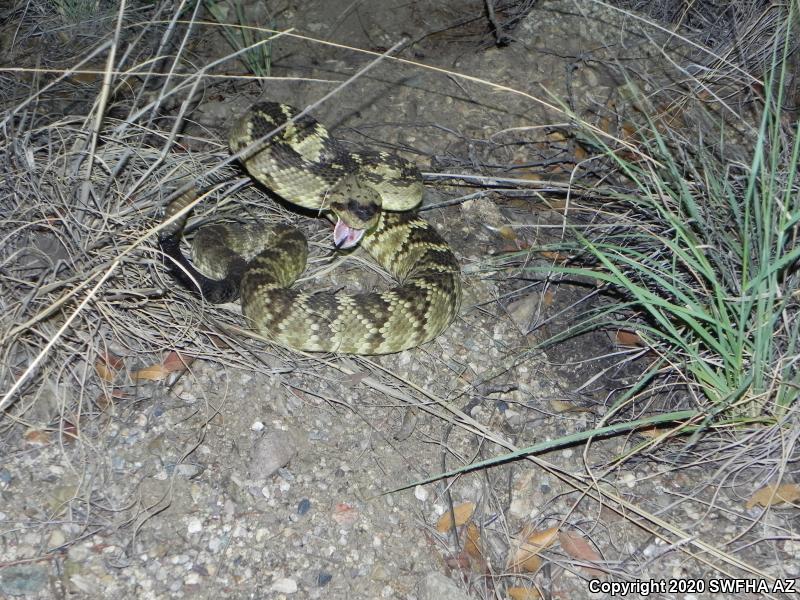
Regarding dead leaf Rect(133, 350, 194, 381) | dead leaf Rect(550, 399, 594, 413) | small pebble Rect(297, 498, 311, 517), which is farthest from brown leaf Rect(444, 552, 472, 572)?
dead leaf Rect(133, 350, 194, 381)

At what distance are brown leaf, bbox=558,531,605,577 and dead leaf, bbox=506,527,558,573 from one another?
0.04 meters

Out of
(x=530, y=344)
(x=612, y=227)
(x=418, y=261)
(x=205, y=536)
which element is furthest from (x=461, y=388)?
(x=205, y=536)

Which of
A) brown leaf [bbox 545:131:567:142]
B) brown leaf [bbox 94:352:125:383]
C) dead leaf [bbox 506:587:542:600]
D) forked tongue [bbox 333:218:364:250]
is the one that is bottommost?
dead leaf [bbox 506:587:542:600]

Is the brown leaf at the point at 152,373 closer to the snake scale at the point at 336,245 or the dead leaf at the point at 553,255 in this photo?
the snake scale at the point at 336,245

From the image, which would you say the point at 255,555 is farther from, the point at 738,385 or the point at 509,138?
the point at 509,138

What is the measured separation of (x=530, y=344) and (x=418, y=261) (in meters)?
0.84

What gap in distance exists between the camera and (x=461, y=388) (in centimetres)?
392

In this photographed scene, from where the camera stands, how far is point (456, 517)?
330 centimetres

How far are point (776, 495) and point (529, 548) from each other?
42.7 inches

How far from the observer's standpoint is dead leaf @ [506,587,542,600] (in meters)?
3.03

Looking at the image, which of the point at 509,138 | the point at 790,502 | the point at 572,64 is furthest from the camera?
the point at 572,64

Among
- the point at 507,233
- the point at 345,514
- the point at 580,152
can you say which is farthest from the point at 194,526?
the point at 580,152

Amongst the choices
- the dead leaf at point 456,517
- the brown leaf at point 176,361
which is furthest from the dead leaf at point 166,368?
the dead leaf at point 456,517

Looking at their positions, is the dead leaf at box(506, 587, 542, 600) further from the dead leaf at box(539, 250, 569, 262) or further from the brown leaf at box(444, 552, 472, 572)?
the dead leaf at box(539, 250, 569, 262)
